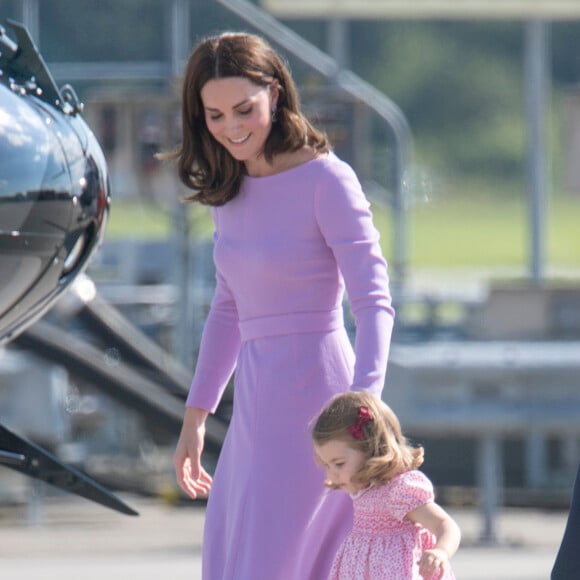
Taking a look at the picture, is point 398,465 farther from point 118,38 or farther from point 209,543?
point 118,38

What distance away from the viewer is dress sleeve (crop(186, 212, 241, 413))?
334cm

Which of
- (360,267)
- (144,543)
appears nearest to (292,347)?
(360,267)

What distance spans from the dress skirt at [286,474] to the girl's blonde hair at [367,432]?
0.13 m

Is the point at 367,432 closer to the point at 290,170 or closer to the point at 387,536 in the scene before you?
the point at 387,536

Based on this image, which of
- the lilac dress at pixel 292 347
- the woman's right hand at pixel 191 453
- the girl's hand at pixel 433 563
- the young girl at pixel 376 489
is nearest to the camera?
the girl's hand at pixel 433 563

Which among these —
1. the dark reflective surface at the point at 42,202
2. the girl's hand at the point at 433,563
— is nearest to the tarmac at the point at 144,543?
the dark reflective surface at the point at 42,202

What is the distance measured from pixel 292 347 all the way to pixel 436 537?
427 mm

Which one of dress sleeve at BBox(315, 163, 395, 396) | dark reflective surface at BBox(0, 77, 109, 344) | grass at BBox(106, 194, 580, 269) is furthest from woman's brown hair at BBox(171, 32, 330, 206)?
grass at BBox(106, 194, 580, 269)

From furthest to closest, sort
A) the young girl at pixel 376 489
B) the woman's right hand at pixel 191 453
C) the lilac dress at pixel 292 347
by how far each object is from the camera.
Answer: the woman's right hand at pixel 191 453, the lilac dress at pixel 292 347, the young girl at pixel 376 489

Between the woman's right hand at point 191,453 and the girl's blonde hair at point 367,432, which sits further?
the woman's right hand at point 191,453

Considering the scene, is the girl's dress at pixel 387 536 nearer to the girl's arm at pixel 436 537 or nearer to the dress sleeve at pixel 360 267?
the girl's arm at pixel 436 537

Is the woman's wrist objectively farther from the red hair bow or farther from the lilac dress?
the red hair bow

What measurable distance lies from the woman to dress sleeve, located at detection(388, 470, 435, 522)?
14 cm

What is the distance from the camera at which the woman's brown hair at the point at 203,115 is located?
3.16m
